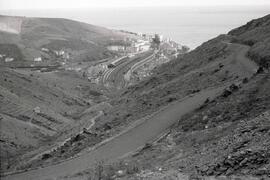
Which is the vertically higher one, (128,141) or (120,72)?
(128,141)

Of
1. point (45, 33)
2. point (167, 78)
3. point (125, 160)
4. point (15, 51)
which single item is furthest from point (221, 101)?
point (45, 33)

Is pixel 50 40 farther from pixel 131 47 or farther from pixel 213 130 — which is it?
pixel 213 130

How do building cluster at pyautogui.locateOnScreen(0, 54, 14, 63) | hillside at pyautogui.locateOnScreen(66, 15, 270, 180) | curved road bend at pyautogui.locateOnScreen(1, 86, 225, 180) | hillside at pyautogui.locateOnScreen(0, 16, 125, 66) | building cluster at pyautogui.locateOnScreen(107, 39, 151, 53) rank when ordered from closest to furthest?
hillside at pyautogui.locateOnScreen(66, 15, 270, 180) → curved road bend at pyautogui.locateOnScreen(1, 86, 225, 180) → building cluster at pyautogui.locateOnScreen(0, 54, 14, 63) → hillside at pyautogui.locateOnScreen(0, 16, 125, 66) → building cluster at pyautogui.locateOnScreen(107, 39, 151, 53)

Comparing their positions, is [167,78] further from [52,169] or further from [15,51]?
[15,51]

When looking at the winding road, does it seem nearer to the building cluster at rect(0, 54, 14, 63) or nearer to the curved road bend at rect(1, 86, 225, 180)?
the curved road bend at rect(1, 86, 225, 180)

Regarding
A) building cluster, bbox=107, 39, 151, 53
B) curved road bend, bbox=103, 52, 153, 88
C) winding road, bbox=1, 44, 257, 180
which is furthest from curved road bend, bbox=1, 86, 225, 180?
building cluster, bbox=107, 39, 151, 53

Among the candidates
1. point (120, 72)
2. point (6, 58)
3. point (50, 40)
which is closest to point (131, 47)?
point (50, 40)

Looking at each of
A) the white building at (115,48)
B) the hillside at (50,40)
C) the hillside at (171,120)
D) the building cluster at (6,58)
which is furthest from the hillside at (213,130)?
the white building at (115,48)

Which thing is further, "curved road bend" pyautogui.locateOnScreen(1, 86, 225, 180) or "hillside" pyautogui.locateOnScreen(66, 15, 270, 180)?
"curved road bend" pyautogui.locateOnScreen(1, 86, 225, 180)
